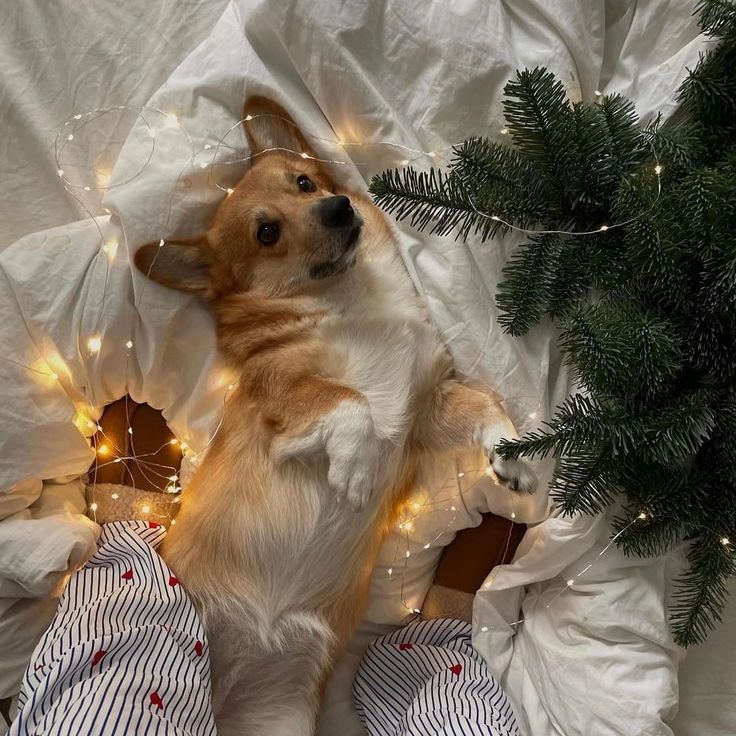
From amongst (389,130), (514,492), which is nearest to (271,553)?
(514,492)

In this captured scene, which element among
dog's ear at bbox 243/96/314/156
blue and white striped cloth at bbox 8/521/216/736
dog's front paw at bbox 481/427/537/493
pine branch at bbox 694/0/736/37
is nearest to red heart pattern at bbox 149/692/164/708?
blue and white striped cloth at bbox 8/521/216/736

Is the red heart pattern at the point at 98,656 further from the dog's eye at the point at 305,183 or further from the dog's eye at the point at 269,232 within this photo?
the dog's eye at the point at 305,183

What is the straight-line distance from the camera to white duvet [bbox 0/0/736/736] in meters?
1.88

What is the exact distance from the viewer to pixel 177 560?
204 cm

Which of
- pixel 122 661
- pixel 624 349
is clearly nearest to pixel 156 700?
pixel 122 661

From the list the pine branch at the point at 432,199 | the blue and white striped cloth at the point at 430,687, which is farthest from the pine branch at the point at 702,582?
the pine branch at the point at 432,199

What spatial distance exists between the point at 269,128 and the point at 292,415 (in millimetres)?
902

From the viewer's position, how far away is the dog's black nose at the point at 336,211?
1896mm

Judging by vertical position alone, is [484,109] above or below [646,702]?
above

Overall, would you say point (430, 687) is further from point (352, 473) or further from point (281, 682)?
point (352, 473)

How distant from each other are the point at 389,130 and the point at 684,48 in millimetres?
826

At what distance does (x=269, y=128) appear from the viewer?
2.08 m

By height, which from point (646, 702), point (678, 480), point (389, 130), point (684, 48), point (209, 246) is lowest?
point (646, 702)

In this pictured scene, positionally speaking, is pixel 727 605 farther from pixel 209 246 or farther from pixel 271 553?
pixel 209 246
